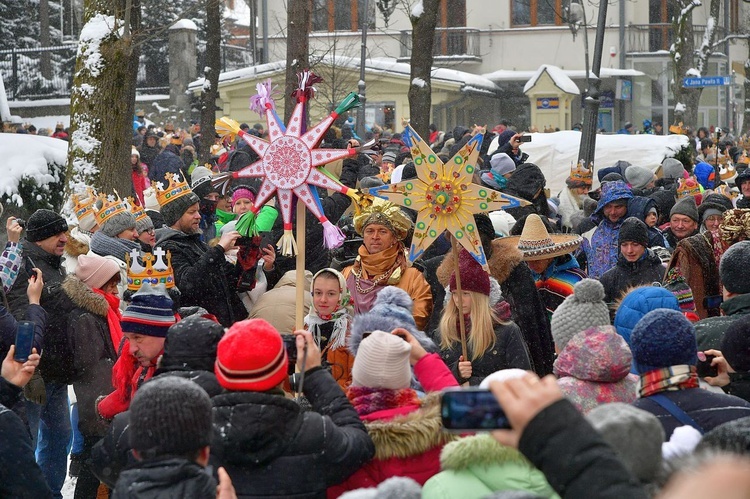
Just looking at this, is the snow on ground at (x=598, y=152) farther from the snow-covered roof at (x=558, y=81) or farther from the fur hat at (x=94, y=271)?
the snow-covered roof at (x=558, y=81)

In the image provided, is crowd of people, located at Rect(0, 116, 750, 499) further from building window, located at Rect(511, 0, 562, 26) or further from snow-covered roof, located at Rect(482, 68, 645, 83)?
building window, located at Rect(511, 0, 562, 26)

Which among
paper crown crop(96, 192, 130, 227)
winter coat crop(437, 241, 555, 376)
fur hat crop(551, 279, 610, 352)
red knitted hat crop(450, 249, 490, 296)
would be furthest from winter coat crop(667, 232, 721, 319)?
paper crown crop(96, 192, 130, 227)

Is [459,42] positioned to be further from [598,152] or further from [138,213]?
[138,213]

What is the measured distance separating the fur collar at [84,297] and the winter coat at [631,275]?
3.33 m

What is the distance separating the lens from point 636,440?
2.81 metres

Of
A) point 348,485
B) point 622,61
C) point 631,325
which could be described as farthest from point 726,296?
point 622,61

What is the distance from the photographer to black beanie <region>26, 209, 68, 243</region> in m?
6.45

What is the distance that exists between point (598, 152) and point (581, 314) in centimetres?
1171

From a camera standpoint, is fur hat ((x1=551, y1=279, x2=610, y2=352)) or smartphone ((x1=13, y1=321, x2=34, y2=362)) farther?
fur hat ((x1=551, y1=279, x2=610, y2=352))

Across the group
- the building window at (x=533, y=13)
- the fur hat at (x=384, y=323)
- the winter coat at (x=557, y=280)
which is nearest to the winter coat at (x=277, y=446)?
the fur hat at (x=384, y=323)

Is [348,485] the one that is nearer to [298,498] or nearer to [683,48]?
[298,498]

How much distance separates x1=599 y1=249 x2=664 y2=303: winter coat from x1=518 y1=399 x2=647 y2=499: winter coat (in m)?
5.01

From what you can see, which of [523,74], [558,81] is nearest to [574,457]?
[558,81]

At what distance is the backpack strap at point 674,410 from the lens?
3.58m
